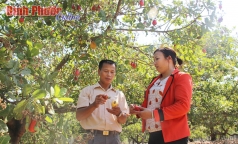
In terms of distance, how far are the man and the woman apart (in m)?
0.23

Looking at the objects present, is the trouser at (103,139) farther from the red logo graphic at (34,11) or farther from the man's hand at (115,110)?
the red logo graphic at (34,11)

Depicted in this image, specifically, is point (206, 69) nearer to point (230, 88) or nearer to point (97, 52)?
point (97, 52)

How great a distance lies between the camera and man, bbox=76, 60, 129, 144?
2287mm

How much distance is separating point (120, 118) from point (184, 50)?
86.5 inches

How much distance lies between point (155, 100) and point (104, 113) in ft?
1.51

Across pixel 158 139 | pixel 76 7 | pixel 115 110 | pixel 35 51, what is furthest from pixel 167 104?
pixel 76 7

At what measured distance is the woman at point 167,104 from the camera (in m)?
A: 2.00

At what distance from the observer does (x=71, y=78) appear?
4.45 metres

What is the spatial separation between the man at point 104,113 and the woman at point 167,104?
228mm

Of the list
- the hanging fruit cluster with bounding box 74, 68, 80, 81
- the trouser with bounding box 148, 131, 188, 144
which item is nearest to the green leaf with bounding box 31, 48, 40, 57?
the trouser with bounding box 148, 131, 188, 144

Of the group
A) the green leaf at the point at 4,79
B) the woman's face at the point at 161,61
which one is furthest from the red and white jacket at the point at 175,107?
the green leaf at the point at 4,79

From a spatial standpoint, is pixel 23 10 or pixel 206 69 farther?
pixel 206 69

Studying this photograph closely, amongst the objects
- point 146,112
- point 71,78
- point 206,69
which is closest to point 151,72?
point 206,69

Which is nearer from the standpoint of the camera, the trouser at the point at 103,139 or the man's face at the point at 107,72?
the trouser at the point at 103,139
